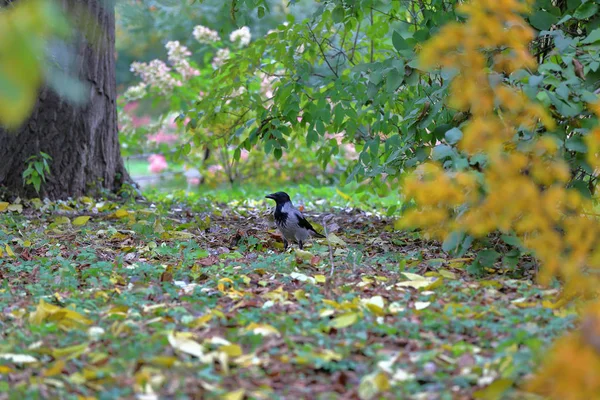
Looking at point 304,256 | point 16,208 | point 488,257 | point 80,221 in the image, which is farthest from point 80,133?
point 488,257

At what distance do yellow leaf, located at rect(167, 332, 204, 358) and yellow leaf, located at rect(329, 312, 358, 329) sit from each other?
1.76 feet

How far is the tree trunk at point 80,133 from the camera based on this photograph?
6.58 m

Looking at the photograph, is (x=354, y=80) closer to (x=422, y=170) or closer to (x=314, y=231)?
(x=314, y=231)

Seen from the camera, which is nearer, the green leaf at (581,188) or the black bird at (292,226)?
the green leaf at (581,188)

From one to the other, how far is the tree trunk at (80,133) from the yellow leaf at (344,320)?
4.21 metres

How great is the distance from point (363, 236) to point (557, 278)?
1927 mm

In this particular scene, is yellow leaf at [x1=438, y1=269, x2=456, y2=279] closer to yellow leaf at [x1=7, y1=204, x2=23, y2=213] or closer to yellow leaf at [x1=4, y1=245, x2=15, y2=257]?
yellow leaf at [x1=4, y1=245, x2=15, y2=257]

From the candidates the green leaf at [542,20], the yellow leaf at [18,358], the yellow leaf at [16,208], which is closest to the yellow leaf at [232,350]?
the yellow leaf at [18,358]

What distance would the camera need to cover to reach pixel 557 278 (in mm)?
3578

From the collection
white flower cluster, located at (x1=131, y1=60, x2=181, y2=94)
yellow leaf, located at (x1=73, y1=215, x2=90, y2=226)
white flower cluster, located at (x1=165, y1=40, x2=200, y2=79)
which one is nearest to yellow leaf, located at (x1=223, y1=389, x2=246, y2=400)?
yellow leaf, located at (x1=73, y1=215, x2=90, y2=226)

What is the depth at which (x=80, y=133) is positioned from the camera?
22.7 ft

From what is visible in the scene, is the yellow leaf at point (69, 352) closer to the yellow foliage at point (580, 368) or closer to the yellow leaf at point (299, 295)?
the yellow leaf at point (299, 295)

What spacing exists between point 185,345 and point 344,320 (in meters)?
0.65

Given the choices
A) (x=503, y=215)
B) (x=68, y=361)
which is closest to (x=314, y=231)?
(x=503, y=215)
